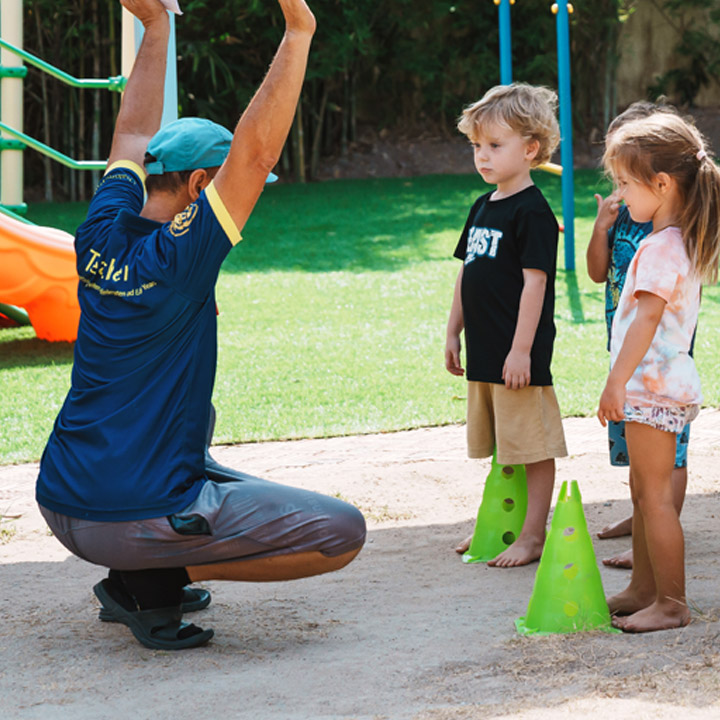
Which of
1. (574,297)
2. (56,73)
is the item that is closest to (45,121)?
(56,73)

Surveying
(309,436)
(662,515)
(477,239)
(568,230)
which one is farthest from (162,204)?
(568,230)

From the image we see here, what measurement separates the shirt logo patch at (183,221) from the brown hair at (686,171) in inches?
46.7

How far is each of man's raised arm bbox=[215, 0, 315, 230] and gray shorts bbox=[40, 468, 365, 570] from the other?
29.6 inches

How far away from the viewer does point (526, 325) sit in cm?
361

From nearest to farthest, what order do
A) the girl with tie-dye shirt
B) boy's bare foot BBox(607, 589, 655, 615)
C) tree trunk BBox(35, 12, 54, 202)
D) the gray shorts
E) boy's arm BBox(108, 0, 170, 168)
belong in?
the gray shorts < the girl with tie-dye shirt < boy's bare foot BBox(607, 589, 655, 615) < boy's arm BBox(108, 0, 170, 168) < tree trunk BBox(35, 12, 54, 202)

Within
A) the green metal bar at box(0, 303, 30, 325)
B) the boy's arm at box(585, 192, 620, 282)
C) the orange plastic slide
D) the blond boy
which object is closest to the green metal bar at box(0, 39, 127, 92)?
the orange plastic slide

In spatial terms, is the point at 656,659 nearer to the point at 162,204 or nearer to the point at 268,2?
the point at 162,204

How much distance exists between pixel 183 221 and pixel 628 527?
2.17m

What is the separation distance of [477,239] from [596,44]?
47.6 ft

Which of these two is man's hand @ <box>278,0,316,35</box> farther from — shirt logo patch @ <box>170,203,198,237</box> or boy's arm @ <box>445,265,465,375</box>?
boy's arm @ <box>445,265,465,375</box>

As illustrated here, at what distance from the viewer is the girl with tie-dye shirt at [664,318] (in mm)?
3004

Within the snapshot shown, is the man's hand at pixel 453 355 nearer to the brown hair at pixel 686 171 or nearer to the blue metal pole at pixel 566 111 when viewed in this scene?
the brown hair at pixel 686 171

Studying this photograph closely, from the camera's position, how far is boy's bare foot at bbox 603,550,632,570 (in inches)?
147

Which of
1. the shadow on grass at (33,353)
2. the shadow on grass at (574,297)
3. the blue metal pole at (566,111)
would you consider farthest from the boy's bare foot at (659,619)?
the blue metal pole at (566,111)
